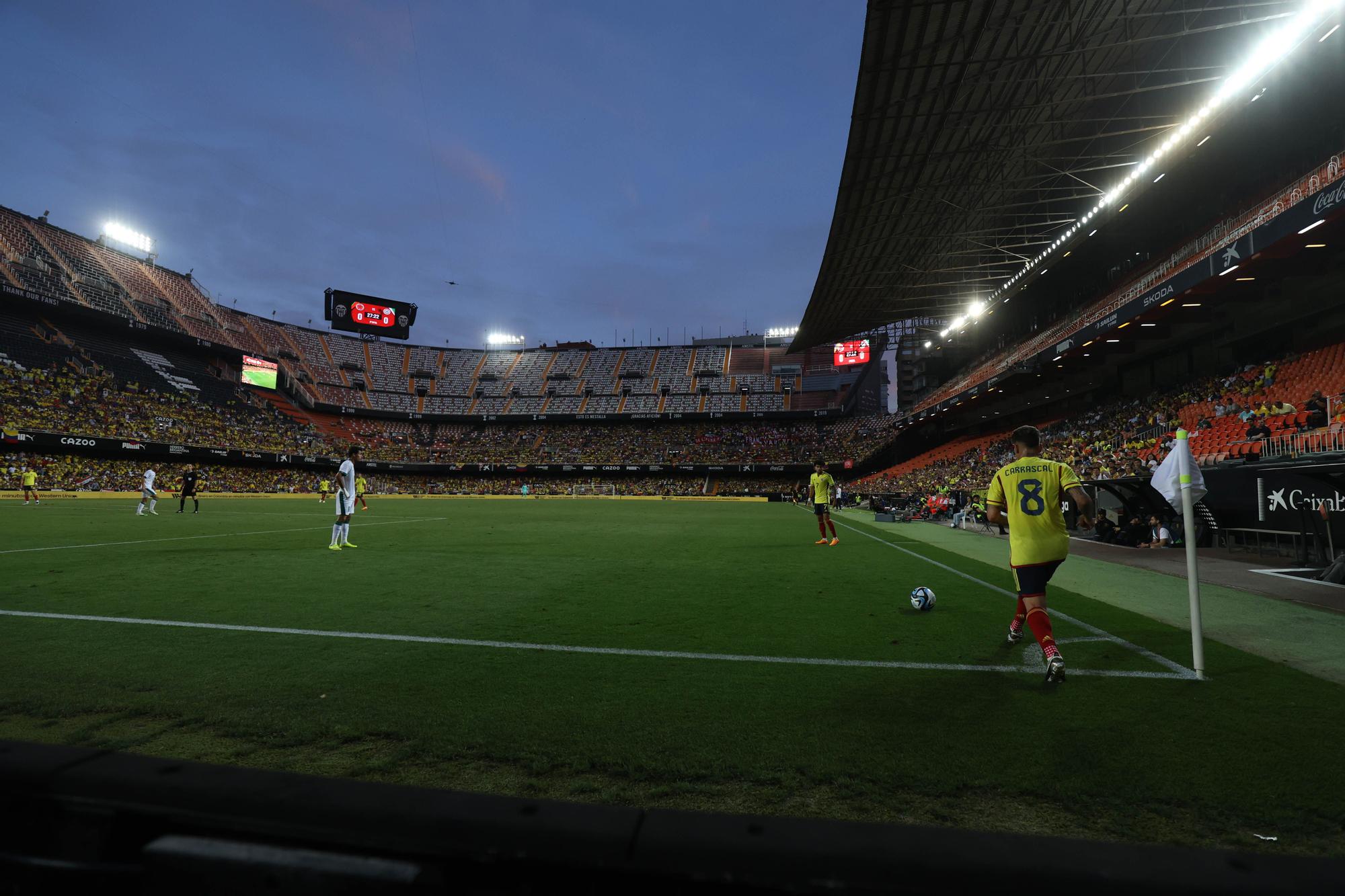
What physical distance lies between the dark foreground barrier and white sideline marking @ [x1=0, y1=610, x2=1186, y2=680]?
3.78 m

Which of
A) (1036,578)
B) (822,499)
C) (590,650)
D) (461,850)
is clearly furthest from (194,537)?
(461,850)

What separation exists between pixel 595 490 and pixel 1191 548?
205ft

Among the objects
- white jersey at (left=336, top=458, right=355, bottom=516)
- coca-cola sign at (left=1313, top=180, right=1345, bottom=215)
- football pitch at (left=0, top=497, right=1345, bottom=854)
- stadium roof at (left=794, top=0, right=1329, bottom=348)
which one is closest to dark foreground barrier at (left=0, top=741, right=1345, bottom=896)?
football pitch at (left=0, top=497, right=1345, bottom=854)

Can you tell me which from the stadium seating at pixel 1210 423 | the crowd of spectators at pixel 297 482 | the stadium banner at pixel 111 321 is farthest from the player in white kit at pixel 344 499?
the stadium banner at pixel 111 321

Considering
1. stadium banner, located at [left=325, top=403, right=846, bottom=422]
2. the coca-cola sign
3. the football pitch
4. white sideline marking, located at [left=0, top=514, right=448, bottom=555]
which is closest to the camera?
the football pitch

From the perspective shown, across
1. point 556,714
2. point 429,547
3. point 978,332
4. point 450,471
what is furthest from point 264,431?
point 556,714

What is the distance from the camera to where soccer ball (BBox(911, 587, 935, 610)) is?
23.0 ft

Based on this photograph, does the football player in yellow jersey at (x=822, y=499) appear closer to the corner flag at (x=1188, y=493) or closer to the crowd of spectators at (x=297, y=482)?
the corner flag at (x=1188, y=493)

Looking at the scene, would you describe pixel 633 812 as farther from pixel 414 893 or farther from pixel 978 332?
pixel 978 332

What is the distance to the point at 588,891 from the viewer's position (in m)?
1.22

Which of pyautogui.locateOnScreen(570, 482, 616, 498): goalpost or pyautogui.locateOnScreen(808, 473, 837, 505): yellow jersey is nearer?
pyautogui.locateOnScreen(808, 473, 837, 505): yellow jersey

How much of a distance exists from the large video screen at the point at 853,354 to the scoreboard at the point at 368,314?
1636 inches

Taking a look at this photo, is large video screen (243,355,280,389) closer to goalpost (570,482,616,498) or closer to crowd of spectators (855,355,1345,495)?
goalpost (570,482,616,498)

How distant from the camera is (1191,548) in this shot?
15.1 ft
